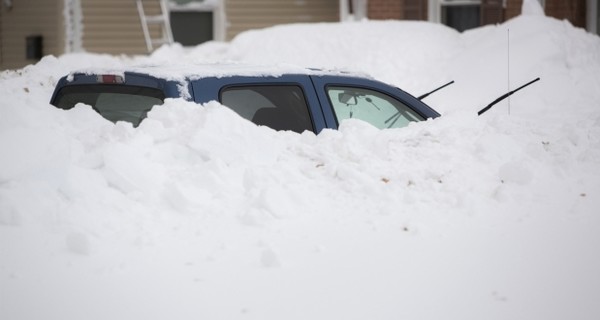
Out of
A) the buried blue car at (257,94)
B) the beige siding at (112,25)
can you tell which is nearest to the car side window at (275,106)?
the buried blue car at (257,94)

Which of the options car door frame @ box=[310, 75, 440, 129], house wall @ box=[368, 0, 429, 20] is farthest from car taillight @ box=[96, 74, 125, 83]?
house wall @ box=[368, 0, 429, 20]

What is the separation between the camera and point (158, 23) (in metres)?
17.6

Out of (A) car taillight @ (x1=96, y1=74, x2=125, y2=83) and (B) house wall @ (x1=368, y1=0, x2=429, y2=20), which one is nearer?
(A) car taillight @ (x1=96, y1=74, x2=125, y2=83)

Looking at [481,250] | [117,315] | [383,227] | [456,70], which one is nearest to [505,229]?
[481,250]

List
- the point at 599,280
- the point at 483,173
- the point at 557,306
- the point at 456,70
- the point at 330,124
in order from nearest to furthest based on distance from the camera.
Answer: the point at 557,306
the point at 599,280
the point at 483,173
the point at 330,124
the point at 456,70

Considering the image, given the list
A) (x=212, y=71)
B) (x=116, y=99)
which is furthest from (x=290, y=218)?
(x=116, y=99)

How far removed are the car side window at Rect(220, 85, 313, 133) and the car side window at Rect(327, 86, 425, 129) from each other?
25 centimetres

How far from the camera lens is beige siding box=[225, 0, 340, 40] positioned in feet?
59.5

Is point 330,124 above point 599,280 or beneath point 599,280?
above

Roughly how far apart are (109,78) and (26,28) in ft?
43.3

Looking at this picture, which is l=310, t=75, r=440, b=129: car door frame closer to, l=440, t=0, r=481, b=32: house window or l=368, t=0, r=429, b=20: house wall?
l=368, t=0, r=429, b=20: house wall

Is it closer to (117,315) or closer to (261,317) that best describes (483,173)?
(261,317)

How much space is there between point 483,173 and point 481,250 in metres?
0.97

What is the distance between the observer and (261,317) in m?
4.20
